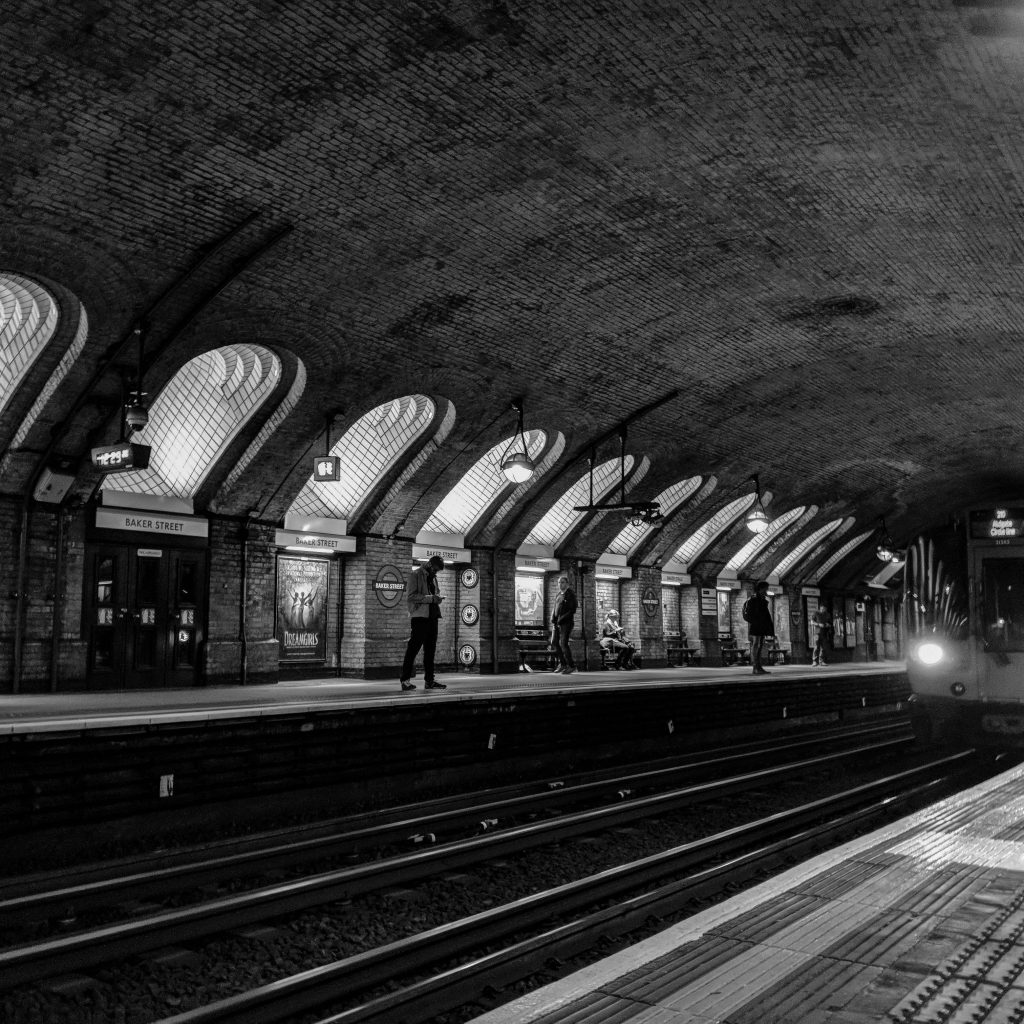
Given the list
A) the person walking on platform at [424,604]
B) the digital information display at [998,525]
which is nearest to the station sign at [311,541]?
the person walking on platform at [424,604]

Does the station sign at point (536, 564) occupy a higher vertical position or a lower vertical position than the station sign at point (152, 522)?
lower

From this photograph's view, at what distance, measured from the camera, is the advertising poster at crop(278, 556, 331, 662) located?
625 inches

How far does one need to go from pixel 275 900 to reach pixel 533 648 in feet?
46.5

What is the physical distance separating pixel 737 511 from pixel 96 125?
19540 millimetres

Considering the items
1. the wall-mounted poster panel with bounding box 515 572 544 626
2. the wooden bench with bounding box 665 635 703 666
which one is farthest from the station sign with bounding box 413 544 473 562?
the wooden bench with bounding box 665 635 703 666

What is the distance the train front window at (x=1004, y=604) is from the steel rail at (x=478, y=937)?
393 centimetres

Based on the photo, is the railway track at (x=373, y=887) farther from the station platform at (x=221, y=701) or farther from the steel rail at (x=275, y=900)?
the station platform at (x=221, y=701)

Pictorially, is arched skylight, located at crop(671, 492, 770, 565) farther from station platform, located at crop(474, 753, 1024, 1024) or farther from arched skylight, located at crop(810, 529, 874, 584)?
station platform, located at crop(474, 753, 1024, 1024)

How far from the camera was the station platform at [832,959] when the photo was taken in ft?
10.9

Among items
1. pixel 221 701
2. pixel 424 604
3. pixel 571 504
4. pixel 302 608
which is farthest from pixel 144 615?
pixel 571 504

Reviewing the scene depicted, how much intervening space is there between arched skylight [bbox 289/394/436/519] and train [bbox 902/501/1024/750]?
8044 millimetres

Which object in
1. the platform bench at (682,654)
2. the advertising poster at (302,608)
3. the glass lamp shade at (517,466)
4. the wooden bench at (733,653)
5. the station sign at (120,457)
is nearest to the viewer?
the station sign at (120,457)

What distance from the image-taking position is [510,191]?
10141mm

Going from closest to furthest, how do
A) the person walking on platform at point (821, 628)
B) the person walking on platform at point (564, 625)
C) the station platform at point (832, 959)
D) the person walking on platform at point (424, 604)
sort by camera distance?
the station platform at point (832, 959), the person walking on platform at point (424, 604), the person walking on platform at point (564, 625), the person walking on platform at point (821, 628)
